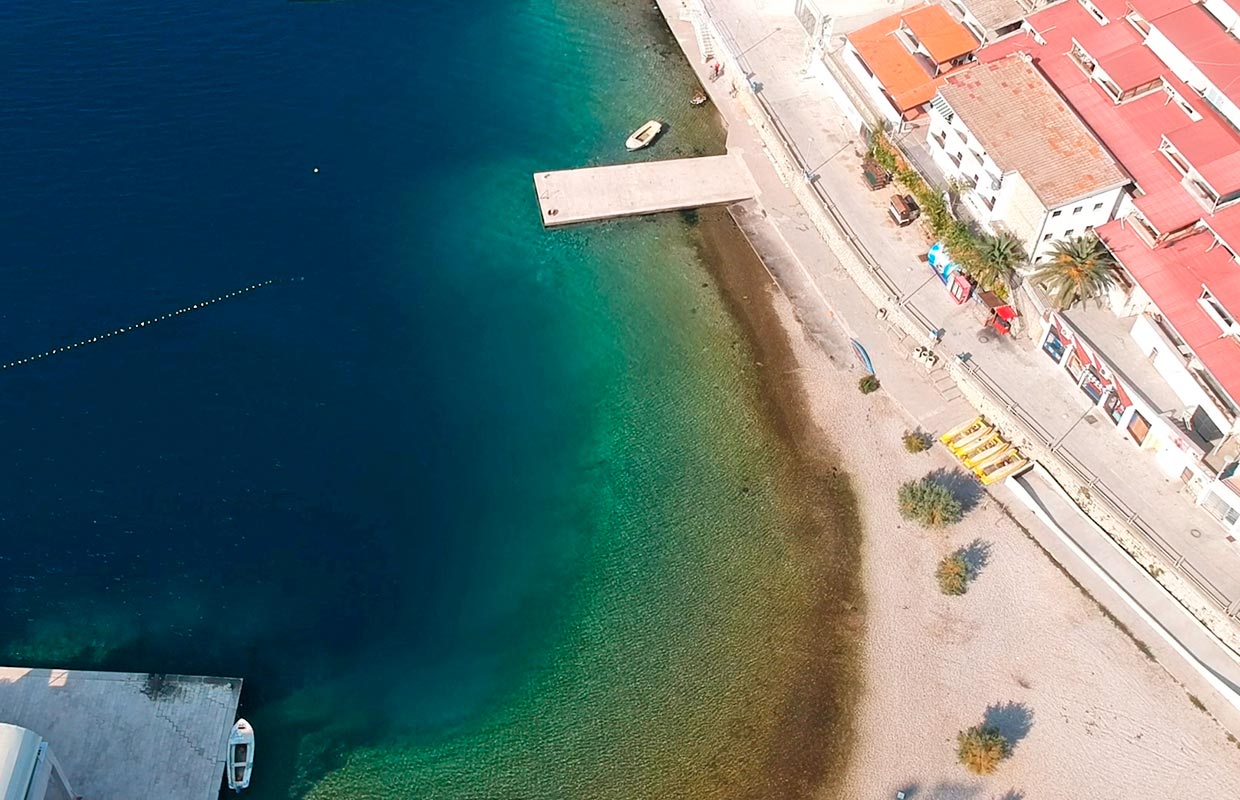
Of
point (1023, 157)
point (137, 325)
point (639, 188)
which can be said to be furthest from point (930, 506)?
point (137, 325)

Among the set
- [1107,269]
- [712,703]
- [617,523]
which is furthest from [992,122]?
[712,703]

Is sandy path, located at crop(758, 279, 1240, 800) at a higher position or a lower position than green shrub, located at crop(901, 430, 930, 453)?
lower

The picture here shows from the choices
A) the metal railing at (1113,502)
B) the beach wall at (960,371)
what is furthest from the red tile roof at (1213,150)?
the beach wall at (960,371)

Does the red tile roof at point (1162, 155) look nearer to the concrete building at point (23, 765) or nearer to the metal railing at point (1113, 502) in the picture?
the metal railing at point (1113, 502)

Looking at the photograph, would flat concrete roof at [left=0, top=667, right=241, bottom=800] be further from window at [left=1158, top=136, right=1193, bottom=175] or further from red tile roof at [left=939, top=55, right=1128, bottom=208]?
window at [left=1158, top=136, right=1193, bottom=175]

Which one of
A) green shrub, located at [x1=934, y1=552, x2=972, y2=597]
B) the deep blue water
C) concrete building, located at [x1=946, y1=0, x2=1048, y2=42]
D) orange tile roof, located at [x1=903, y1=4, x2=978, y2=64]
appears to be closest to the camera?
green shrub, located at [x1=934, y1=552, x2=972, y2=597]

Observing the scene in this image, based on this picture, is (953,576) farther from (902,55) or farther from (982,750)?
(902,55)

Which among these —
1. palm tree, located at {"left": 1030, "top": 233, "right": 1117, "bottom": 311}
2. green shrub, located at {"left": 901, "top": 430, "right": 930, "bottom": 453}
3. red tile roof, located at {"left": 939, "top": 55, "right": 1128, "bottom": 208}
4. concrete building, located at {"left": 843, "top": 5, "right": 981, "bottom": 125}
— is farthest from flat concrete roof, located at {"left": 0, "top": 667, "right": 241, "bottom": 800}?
concrete building, located at {"left": 843, "top": 5, "right": 981, "bottom": 125}
